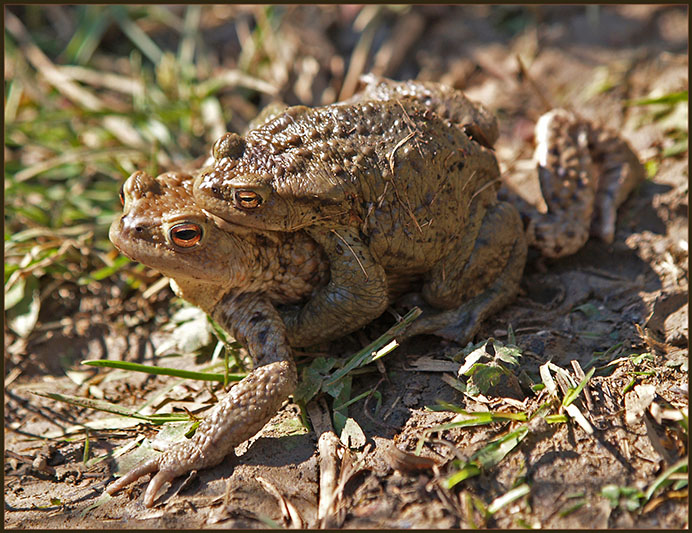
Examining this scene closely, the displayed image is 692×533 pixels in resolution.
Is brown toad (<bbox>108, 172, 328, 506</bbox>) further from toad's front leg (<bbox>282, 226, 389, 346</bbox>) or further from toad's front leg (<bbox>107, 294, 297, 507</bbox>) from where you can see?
toad's front leg (<bbox>282, 226, 389, 346</bbox>)

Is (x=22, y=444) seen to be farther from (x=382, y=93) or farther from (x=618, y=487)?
(x=618, y=487)

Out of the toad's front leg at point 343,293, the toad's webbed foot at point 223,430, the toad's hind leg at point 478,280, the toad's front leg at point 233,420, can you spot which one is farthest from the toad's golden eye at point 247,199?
the toad's hind leg at point 478,280

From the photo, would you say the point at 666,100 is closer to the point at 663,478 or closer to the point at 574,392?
the point at 574,392

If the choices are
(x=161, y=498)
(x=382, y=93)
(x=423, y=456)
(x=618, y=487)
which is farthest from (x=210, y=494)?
(x=382, y=93)

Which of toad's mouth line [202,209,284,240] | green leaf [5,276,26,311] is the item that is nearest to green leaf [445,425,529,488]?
toad's mouth line [202,209,284,240]

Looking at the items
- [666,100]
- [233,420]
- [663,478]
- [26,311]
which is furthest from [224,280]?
[666,100]
